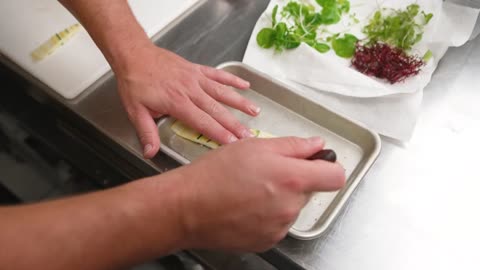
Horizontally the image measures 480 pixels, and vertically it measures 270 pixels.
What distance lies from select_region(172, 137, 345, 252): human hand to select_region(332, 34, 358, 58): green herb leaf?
375mm

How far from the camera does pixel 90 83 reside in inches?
32.1

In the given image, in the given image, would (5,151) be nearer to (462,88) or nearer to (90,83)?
(90,83)

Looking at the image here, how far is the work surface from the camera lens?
2.03 feet

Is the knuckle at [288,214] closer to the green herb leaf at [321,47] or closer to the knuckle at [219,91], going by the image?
the knuckle at [219,91]

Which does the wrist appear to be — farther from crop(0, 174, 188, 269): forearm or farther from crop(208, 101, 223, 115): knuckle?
crop(208, 101, 223, 115): knuckle

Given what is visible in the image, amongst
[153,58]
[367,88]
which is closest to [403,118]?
[367,88]

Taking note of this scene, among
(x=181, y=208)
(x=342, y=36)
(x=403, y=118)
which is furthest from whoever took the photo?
(x=342, y=36)

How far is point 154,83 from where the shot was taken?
2.39 ft

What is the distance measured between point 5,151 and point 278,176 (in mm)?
987

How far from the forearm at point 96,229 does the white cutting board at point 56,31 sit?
378 mm

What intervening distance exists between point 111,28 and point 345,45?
1.40 ft

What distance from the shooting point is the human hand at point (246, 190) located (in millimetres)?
488

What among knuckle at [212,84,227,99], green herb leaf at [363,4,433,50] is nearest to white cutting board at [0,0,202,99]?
knuckle at [212,84,227,99]

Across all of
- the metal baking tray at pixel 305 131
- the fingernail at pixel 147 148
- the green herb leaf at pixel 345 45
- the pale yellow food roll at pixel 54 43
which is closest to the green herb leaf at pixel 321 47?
the green herb leaf at pixel 345 45
